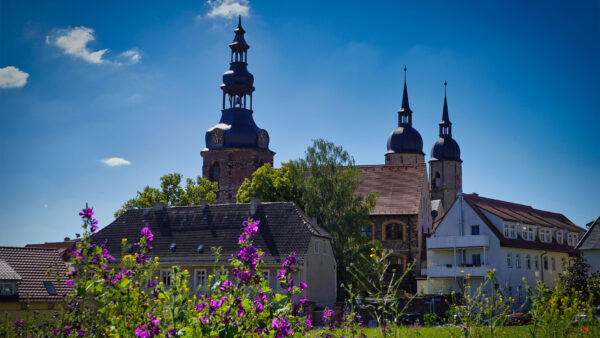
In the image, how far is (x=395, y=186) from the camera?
187ft

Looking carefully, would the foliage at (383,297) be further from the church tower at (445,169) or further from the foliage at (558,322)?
the church tower at (445,169)

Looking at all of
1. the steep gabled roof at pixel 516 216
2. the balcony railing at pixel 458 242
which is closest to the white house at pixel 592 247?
the steep gabled roof at pixel 516 216

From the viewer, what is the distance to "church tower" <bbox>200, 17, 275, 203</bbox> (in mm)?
63438

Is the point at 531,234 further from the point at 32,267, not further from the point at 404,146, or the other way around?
the point at 404,146

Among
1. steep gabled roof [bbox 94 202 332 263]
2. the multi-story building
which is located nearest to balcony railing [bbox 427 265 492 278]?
the multi-story building

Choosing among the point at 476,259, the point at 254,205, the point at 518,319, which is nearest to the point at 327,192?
the point at 254,205

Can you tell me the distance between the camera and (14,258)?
33.3 meters

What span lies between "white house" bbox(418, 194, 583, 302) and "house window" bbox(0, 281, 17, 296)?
74.8ft

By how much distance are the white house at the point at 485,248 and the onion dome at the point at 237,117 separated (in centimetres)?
2533

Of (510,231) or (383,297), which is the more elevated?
(510,231)

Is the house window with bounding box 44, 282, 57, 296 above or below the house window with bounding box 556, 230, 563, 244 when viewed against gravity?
below

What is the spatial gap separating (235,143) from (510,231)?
2933 cm

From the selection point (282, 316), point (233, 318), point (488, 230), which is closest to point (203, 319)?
point (233, 318)

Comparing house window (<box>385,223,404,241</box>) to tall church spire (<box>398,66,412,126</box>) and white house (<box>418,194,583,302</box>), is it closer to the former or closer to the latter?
white house (<box>418,194,583,302</box>)
